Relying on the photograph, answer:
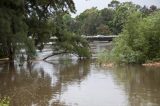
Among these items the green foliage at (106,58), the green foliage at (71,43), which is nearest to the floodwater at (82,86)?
the green foliage at (106,58)

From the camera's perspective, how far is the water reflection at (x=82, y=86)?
20.3m

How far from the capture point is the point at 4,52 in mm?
43688

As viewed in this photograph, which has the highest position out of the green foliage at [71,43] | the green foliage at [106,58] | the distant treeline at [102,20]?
the distant treeline at [102,20]

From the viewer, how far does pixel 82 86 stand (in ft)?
82.8

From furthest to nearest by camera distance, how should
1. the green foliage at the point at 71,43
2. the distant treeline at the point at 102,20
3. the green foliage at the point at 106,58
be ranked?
the distant treeline at the point at 102,20 → the green foliage at the point at 71,43 → the green foliage at the point at 106,58

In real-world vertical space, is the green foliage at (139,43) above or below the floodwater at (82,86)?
above

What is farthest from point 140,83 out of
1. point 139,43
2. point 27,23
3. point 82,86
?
point 27,23

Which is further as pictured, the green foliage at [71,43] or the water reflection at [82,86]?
the green foliage at [71,43]

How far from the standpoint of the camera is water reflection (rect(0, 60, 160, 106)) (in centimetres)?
2027

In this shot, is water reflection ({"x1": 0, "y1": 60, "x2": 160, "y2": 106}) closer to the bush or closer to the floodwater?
the floodwater

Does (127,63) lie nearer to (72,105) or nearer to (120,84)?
(120,84)

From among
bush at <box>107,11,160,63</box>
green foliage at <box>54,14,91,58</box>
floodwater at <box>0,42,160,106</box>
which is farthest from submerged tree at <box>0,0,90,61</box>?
bush at <box>107,11,160,63</box>

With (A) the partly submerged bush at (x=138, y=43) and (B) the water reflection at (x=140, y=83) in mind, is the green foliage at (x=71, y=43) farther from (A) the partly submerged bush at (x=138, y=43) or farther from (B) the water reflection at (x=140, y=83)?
(B) the water reflection at (x=140, y=83)

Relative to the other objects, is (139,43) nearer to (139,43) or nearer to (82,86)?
(139,43)
